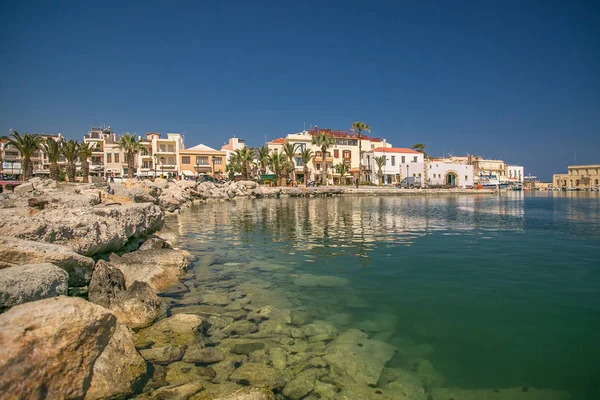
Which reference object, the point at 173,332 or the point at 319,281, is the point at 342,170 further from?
the point at 173,332

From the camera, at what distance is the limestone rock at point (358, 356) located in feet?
17.9

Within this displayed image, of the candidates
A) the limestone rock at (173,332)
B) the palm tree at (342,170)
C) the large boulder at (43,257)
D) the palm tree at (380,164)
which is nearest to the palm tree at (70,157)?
the large boulder at (43,257)

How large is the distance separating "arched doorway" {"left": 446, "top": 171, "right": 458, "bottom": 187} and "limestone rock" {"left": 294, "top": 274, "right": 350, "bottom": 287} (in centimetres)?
8906

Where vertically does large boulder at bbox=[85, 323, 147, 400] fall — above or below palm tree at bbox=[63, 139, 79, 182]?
below

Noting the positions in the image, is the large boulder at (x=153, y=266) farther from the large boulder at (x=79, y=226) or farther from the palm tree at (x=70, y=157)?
the palm tree at (x=70, y=157)

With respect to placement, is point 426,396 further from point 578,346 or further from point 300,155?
point 300,155

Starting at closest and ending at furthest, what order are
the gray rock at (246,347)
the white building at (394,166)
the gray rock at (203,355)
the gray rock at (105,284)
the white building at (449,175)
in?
1. the gray rock at (203,355)
2. the gray rock at (246,347)
3. the gray rock at (105,284)
4. the white building at (394,166)
5. the white building at (449,175)

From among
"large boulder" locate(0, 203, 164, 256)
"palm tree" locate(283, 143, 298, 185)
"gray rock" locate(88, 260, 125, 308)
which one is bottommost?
"gray rock" locate(88, 260, 125, 308)

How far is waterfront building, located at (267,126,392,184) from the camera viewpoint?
84688mm

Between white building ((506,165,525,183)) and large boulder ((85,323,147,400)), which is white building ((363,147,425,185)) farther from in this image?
large boulder ((85,323,147,400))

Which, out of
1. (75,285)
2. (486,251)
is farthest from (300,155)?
(75,285)

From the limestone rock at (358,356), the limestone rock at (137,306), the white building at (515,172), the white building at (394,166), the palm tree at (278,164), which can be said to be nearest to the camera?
the limestone rock at (358,356)

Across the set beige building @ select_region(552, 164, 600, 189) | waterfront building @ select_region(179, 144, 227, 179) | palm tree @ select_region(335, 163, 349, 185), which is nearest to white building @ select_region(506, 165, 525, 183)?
beige building @ select_region(552, 164, 600, 189)

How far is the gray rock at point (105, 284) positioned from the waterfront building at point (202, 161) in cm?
7418
